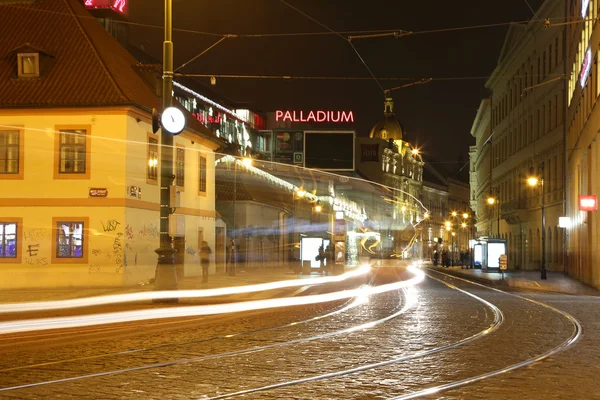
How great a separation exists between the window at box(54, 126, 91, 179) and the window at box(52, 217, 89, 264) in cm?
169

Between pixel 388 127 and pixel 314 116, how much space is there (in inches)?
2322

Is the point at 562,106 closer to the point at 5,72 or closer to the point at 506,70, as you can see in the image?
the point at 506,70

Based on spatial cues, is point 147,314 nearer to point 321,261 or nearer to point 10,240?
point 10,240

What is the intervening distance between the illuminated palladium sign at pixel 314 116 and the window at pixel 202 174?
61.1 m

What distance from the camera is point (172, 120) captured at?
2230cm

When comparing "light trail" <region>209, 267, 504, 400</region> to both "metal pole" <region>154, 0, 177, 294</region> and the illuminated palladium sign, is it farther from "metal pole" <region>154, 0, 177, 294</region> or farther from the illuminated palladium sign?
the illuminated palladium sign

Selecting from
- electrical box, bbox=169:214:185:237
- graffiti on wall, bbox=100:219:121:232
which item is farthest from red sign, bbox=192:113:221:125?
electrical box, bbox=169:214:185:237

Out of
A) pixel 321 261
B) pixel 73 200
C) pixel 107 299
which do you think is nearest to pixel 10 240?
pixel 73 200

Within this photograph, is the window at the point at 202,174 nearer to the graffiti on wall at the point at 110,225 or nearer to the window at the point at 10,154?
the graffiti on wall at the point at 110,225

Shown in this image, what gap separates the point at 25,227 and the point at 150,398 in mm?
24838

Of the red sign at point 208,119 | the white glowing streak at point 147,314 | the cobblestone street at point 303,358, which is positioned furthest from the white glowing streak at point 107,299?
the red sign at point 208,119

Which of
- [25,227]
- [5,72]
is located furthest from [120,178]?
[5,72]

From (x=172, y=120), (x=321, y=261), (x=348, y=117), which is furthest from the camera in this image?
(x=348, y=117)

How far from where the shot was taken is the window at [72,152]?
1275 inches
